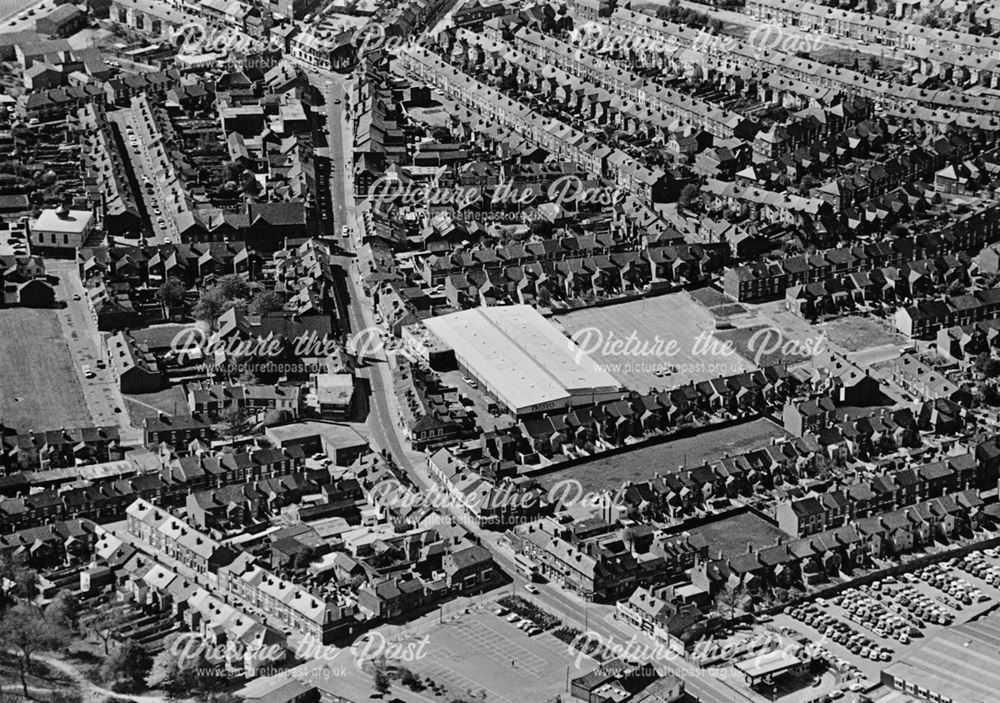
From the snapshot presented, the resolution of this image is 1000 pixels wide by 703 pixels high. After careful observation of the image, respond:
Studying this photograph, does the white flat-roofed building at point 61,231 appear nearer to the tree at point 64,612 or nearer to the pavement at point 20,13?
the tree at point 64,612

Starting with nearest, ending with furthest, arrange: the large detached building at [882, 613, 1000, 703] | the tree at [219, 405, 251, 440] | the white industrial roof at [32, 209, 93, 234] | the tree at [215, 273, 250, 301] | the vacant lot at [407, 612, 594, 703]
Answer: the vacant lot at [407, 612, 594, 703], the large detached building at [882, 613, 1000, 703], the tree at [219, 405, 251, 440], the tree at [215, 273, 250, 301], the white industrial roof at [32, 209, 93, 234]

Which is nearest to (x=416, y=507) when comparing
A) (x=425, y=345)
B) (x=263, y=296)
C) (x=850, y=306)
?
(x=425, y=345)

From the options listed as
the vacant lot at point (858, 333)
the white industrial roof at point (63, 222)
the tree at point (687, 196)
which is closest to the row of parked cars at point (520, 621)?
A: the vacant lot at point (858, 333)

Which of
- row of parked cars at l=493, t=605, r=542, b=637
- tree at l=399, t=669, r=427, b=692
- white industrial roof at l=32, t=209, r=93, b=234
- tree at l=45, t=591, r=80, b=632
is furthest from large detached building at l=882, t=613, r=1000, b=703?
white industrial roof at l=32, t=209, r=93, b=234

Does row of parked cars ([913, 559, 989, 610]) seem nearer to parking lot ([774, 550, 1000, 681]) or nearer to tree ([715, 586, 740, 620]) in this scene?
parking lot ([774, 550, 1000, 681])

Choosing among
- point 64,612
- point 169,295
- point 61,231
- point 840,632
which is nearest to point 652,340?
point 169,295

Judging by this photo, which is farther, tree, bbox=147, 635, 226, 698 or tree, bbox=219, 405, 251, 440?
tree, bbox=219, 405, 251, 440
